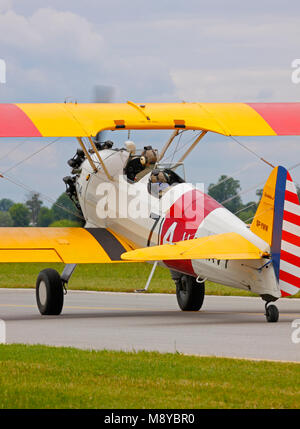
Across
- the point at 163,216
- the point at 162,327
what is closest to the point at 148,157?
the point at 163,216

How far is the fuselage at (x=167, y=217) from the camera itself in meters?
15.9

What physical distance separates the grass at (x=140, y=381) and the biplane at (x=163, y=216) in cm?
365

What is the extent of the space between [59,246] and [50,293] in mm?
888

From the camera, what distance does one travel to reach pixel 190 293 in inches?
788

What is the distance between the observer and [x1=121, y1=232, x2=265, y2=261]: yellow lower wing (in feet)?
50.7

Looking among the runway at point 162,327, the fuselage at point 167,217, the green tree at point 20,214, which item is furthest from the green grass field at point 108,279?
the green tree at point 20,214

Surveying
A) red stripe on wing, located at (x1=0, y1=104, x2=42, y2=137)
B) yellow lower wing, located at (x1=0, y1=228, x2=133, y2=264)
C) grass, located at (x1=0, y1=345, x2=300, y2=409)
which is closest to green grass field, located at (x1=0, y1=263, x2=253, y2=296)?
yellow lower wing, located at (x1=0, y1=228, x2=133, y2=264)

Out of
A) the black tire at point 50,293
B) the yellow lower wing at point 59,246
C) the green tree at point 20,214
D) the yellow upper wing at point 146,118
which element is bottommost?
the black tire at point 50,293

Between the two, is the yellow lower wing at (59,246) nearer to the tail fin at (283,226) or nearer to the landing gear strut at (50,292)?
the landing gear strut at (50,292)

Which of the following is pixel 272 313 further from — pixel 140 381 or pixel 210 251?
pixel 140 381

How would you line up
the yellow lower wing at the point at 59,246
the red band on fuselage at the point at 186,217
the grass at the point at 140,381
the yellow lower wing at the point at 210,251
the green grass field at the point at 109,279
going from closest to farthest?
the grass at the point at 140,381, the yellow lower wing at the point at 210,251, the red band on fuselage at the point at 186,217, the yellow lower wing at the point at 59,246, the green grass field at the point at 109,279

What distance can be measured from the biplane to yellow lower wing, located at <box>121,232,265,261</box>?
2 centimetres

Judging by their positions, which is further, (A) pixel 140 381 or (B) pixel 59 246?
(B) pixel 59 246

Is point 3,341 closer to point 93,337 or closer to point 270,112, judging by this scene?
point 93,337
